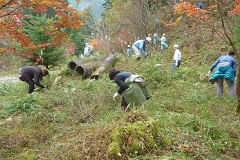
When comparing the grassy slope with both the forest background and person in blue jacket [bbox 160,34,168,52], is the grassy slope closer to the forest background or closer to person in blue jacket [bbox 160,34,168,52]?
the forest background

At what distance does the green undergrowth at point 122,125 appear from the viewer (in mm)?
3008

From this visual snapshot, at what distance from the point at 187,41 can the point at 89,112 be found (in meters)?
11.0

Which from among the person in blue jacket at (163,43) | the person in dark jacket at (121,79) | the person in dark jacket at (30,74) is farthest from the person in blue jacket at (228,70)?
the person in blue jacket at (163,43)

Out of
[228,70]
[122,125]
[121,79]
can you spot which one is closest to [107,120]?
[121,79]

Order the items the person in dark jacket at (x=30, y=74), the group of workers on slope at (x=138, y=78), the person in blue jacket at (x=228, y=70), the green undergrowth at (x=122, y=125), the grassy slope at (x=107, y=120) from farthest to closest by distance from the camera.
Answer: the person in dark jacket at (x=30, y=74) < the person in blue jacket at (x=228, y=70) < the group of workers on slope at (x=138, y=78) < the grassy slope at (x=107, y=120) < the green undergrowth at (x=122, y=125)

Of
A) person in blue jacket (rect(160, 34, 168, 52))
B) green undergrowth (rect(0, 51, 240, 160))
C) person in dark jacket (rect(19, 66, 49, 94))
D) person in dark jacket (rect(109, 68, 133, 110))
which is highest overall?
person in blue jacket (rect(160, 34, 168, 52))

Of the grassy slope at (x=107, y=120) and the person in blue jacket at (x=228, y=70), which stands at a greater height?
the person in blue jacket at (x=228, y=70)

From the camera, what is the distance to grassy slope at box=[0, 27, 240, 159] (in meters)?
3.18

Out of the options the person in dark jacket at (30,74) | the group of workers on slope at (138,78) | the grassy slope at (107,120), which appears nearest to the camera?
the grassy slope at (107,120)

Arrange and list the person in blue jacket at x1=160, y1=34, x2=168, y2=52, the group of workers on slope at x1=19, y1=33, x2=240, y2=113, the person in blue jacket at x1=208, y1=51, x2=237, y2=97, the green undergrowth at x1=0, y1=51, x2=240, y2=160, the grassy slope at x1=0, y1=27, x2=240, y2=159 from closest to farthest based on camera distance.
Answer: the green undergrowth at x1=0, y1=51, x2=240, y2=160 → the grassy slope at x1=0, y1=27, x2=240, y2=159 → the group of workers on slope at x1=19, y1=33, x2=240, y2=113 → the person in blue jacket at x1=208, y1=51, x2=237, y2=97 → the person in blue jacket at x1=160, y1=34, x2=168, y2=52

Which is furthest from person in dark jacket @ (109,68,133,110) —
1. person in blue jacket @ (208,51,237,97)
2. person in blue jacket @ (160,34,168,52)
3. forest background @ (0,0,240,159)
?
person in blue jacket @ (160,34,168,52)

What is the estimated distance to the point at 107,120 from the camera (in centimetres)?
444

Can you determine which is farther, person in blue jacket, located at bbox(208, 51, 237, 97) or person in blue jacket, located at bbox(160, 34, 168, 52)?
person in blue jacket, located at bbox(160, 34, 168, 52)

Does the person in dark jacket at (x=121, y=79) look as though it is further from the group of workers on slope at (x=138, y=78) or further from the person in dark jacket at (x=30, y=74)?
the person in dark jacket at (x=30, y=74)
